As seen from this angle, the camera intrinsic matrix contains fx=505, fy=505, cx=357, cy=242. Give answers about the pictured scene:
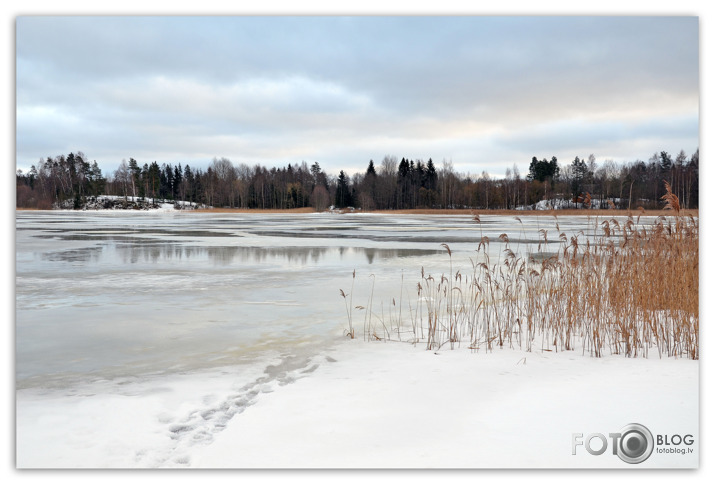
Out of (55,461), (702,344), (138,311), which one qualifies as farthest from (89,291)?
(702,344)

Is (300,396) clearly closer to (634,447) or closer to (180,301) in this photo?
(634,447)

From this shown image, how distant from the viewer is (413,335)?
227 inches

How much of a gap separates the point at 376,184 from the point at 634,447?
4911cm

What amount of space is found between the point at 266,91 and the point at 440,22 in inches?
113

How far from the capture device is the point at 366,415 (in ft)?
11.2

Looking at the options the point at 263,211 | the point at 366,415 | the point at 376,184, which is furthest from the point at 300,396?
the point at 263,211

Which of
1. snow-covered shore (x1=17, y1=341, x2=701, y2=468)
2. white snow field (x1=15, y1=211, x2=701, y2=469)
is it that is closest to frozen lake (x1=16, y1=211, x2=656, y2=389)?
white snow field (x1=15, y1=211, x2=701, y2=469)

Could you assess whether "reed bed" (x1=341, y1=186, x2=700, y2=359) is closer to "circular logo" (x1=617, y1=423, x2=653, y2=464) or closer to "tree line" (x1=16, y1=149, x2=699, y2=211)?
"tree line" (x1=16, y1=149, x2=699, y2=211)

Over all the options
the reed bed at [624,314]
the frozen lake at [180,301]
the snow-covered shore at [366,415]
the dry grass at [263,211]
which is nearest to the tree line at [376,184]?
the reed bed at [624,314]

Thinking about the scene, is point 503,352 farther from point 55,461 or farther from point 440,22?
point 55,461

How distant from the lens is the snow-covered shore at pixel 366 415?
117 inches

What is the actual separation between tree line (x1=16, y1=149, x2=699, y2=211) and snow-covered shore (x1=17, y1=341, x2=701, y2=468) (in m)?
2.30

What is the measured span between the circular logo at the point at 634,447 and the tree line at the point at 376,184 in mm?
2881

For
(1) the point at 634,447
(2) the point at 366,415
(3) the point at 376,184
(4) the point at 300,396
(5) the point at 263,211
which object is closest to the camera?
(1) the point at 634,447
